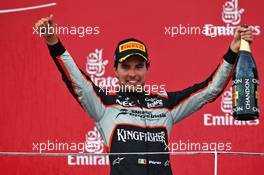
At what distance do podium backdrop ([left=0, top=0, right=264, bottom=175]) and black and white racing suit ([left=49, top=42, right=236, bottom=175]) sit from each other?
84cm

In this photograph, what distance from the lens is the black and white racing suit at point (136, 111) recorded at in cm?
199

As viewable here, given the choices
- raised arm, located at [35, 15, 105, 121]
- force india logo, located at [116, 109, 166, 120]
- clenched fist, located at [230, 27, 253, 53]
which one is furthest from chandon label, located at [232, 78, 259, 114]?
raised arm, located at [35, 15, 105, 121]

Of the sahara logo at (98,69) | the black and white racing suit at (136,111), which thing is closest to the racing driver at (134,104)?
the black and white racing suit at (136,111)

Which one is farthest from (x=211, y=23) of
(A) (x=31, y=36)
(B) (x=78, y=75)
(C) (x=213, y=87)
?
(B) (x=78, y=75)

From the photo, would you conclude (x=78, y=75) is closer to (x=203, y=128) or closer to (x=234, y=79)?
(x=234, y=79)

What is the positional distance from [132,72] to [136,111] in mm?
126

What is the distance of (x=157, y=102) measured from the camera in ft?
7.00

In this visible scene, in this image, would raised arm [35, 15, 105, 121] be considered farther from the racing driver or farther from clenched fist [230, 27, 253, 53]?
clenched fist [230, 27, 253, 53]

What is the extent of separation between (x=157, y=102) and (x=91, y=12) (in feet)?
3.32

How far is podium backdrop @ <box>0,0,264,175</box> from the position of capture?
2.96m

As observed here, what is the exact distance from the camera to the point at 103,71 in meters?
3.02
